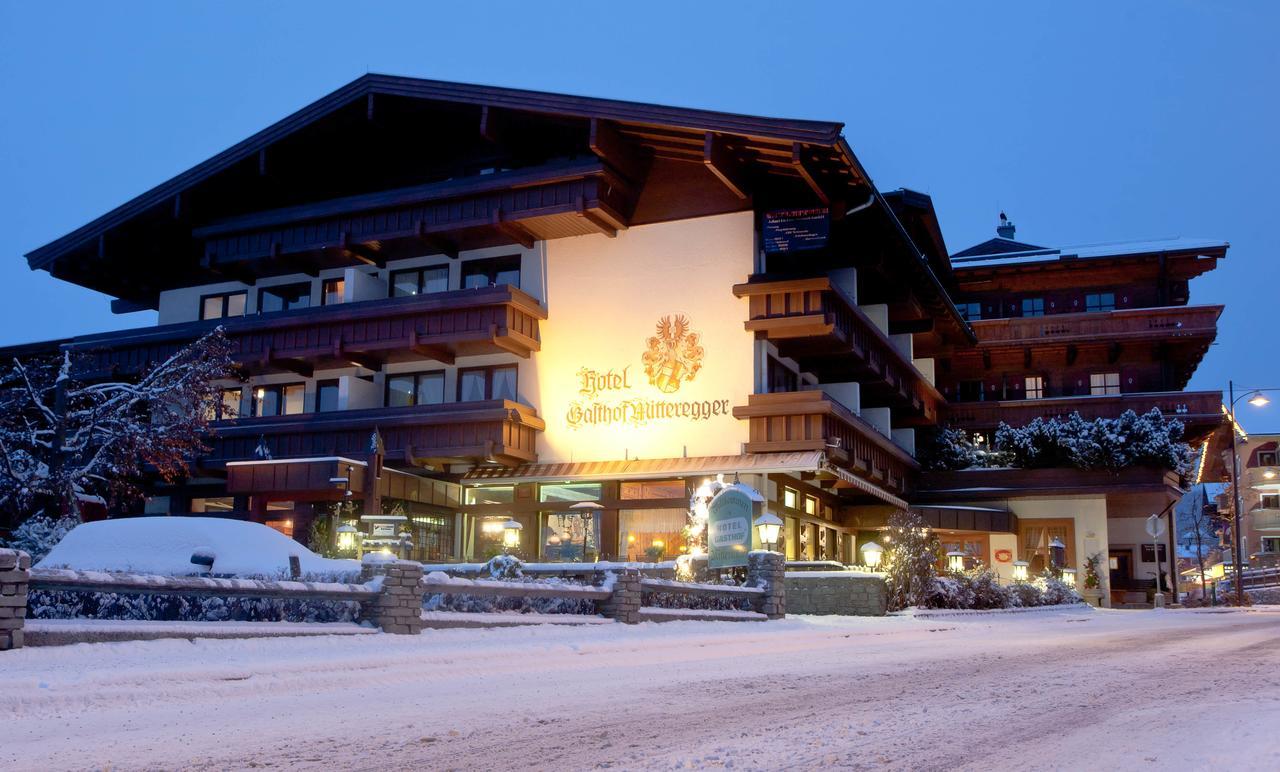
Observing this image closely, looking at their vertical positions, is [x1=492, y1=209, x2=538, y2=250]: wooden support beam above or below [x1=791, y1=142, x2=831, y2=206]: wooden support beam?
below

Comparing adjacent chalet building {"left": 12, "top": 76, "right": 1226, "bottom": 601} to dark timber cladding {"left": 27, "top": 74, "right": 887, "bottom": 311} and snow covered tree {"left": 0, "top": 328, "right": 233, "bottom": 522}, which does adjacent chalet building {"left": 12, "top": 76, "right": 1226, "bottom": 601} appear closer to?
dark timber cladding {"left": 27, "top": 74, "right": 887, "bottom": 311}

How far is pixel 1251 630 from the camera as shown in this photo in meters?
23.1

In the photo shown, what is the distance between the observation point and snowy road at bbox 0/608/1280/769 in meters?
7.96

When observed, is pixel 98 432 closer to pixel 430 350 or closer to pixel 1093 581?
pixel 430 350

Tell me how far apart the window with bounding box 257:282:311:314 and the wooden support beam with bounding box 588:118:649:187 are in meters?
12.8

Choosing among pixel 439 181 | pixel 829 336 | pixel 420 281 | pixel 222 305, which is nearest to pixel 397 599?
pixel 829 336

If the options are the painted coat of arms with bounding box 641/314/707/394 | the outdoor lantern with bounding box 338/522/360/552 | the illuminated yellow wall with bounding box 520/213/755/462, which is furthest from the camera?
the painted coat of arms with bounding box 641/314/707/394

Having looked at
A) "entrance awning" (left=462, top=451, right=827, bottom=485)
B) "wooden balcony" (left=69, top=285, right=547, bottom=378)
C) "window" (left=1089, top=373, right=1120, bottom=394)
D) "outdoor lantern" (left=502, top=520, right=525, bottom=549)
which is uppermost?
"window" (left=1089, top=373, right=1120, bottom=394)

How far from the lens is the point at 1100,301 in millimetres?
52812

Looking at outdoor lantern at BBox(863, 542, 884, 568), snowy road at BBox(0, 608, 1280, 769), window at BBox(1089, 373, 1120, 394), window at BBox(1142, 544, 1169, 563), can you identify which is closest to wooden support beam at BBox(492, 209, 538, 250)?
outdoor lantern at BBox(863, 542, 884, 568)

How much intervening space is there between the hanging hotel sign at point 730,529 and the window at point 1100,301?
33852 mm

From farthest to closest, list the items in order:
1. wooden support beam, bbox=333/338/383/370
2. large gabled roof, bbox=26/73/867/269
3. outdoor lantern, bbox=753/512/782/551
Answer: wooden support beam, bbox=333/338/383/370, large gabled roof, bbox=26/73/867/269, outdoor lantern, bbox=753/512/782/551

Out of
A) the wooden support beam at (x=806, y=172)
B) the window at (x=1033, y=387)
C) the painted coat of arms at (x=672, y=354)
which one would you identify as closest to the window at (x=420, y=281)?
the painted coat of arms at (x=672, y=354)

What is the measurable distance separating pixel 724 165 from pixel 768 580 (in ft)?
42.0
